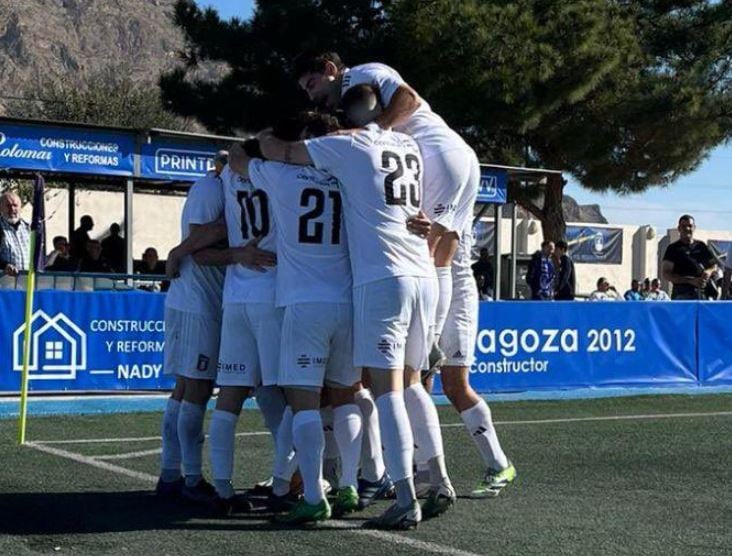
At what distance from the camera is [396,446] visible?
6469 mm

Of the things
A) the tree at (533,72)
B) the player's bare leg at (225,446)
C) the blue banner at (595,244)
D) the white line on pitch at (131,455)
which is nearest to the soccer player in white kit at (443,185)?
the player's bare leg at (225,446)

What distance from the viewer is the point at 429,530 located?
6492 millimetres

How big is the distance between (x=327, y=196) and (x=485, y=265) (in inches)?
687

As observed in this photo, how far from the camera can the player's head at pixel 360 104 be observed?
6.66 m

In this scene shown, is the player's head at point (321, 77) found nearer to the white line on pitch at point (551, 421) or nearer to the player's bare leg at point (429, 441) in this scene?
the player's bare leg at point (429, 441)

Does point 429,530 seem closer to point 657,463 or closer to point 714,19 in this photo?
point 657,463

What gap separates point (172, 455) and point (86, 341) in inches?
241

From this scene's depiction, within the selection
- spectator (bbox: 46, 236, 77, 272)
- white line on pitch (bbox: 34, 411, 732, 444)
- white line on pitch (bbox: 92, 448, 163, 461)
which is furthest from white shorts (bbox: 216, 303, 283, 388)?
spectator (bbox: 46, 236, 77, 272)

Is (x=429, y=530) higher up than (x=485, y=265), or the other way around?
(x=485, y=265)

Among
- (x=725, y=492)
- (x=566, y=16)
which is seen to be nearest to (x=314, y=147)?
(x=725, y=492)

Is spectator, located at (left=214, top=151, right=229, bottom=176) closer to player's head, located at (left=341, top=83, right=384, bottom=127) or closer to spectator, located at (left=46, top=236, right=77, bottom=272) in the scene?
player's head, located at (left=341, top=83, right=384, bottom=127)

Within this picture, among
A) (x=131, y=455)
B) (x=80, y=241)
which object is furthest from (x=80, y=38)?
(x=131, y=455)

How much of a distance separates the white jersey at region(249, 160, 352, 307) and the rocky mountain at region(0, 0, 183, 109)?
138 meters

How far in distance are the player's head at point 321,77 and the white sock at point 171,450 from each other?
190cm
